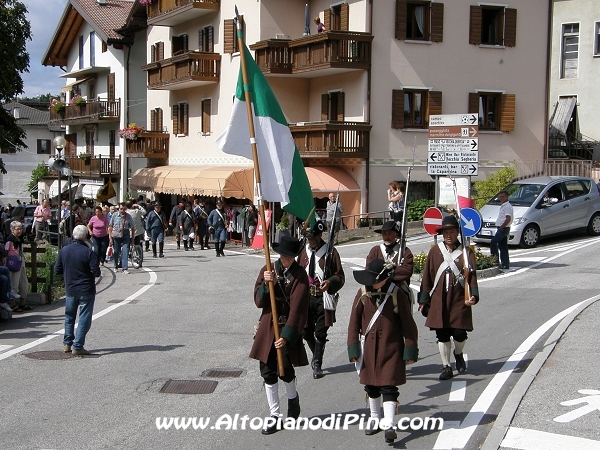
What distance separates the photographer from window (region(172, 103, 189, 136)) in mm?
39034

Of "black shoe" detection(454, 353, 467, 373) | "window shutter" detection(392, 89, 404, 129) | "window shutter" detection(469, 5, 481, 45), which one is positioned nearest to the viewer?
"black shoe" detection(454, 353, 467, 373)

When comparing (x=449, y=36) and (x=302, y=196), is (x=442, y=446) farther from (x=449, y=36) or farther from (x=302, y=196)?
(x=449, y=36)

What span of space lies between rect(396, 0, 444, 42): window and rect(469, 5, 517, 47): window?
139 centimetres

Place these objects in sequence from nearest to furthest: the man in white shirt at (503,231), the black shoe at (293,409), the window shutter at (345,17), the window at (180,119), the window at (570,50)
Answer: the black shoe at (293,409) → the man in white shirt at (503,231) → the window shutter at (345,17) → the window at (180,119) → the window at (570,50)

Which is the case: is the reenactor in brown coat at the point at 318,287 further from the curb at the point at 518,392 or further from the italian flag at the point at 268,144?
the curb at the point at 518,392

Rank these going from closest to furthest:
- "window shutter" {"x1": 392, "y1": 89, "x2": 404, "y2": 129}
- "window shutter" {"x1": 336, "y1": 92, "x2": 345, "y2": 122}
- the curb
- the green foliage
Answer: the curb, the green foliage, "window shutter" {"x1": 392, "y1": 89, "x2": 404, "y2": 129}, "window shutter" {"x1": 336, "y1": 92, "x2": 345, "y2": 122}

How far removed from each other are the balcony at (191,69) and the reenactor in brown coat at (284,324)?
29.1m

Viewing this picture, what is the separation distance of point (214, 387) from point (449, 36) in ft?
77.4

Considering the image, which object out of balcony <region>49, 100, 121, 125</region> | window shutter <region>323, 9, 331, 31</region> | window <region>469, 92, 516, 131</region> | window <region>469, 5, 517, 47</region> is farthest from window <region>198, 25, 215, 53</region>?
window <region>469, 92, 516, 131</region>

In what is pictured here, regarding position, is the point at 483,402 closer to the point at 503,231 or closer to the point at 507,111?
the point at 503,231

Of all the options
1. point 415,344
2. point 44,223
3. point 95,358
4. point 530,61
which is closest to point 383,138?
point 530,61

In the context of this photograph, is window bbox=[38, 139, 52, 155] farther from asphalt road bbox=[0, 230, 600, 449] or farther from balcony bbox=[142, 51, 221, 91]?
asphalt road bbox=[0, 230, 600, 449]

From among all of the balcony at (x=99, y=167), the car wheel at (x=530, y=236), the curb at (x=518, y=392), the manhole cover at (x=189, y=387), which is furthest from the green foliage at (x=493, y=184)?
the balcony at (x=99, y=167)

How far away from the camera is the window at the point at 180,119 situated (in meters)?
39.0
